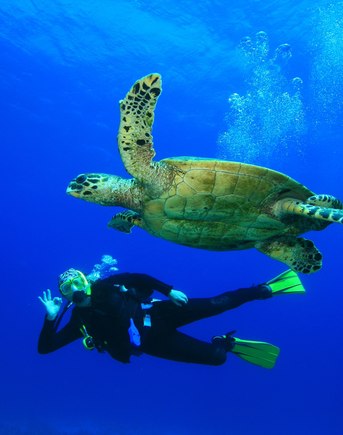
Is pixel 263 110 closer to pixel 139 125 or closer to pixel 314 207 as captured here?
pixel 314 207

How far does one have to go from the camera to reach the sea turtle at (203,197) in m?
4.20

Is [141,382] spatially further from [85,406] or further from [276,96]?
[276,96]

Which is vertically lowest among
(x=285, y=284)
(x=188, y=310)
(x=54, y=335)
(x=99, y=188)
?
(x=54, y=335)

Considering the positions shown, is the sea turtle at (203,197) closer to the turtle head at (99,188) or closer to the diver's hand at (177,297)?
the turtle head at (99,188)

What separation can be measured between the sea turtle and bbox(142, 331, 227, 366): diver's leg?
159 cm

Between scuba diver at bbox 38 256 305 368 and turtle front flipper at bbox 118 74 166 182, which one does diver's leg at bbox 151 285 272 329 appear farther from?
turtle front flipper at bbox 118 74 166 182

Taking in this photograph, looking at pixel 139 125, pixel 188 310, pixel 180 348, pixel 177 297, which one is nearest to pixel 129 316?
pixel 177 297

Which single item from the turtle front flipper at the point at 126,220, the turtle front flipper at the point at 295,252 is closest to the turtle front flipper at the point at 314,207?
the turtle front flipper at the point at 295,252

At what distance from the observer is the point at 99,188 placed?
475 centimetres

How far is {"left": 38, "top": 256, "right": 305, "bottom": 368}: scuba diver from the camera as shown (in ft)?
16.5

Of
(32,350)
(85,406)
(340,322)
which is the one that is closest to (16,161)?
(85,406)

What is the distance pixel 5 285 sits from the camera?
7719 centimetres

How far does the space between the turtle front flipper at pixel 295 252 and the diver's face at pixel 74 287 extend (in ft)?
8.77

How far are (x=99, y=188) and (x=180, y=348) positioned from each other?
9.59ft
